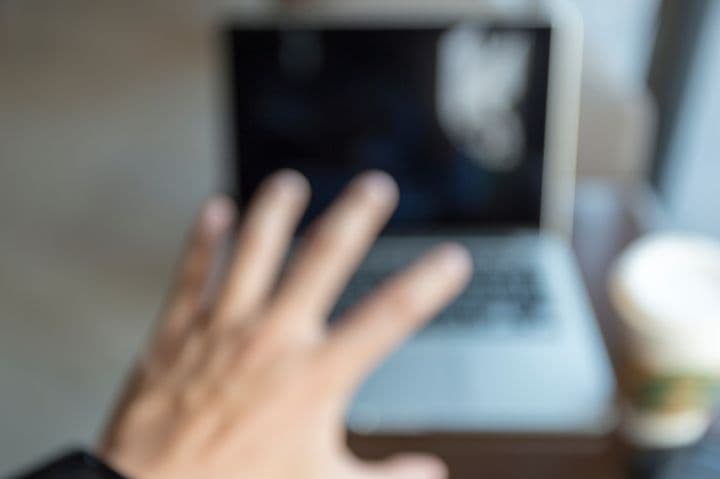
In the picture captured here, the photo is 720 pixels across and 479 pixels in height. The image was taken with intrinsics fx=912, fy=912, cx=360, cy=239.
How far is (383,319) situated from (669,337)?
7.0 inches

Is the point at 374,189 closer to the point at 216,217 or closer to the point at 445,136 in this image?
the point at 216,217

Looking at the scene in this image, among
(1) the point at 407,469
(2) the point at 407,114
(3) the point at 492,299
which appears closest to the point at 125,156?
(2) the point at 407,114

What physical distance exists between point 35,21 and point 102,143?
35cm

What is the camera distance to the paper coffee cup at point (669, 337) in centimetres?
55

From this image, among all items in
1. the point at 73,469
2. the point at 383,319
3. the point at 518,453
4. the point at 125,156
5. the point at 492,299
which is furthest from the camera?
the point at 125,156

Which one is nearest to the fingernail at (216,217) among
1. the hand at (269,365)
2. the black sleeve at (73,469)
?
the hand at (269,365)

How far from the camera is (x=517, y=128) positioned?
0.81 meters

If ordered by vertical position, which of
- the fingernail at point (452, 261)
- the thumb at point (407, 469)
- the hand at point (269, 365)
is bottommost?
the thumb at point (407, 469)

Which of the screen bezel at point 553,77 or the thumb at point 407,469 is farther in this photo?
the screen bezel at point 553,77

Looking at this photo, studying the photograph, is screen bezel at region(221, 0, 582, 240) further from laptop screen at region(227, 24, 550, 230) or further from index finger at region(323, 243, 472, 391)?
index finger at region(323, 243, 472, 391)

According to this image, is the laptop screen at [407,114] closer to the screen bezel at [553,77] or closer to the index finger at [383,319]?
the screen bezel at [553,77]

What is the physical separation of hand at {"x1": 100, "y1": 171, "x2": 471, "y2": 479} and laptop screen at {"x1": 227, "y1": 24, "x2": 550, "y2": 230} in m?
0.24

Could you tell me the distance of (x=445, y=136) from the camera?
32.3 inches

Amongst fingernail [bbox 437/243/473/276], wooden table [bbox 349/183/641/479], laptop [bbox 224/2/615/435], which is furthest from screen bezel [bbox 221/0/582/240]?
fingernail [bbox 437/243/473/276]
